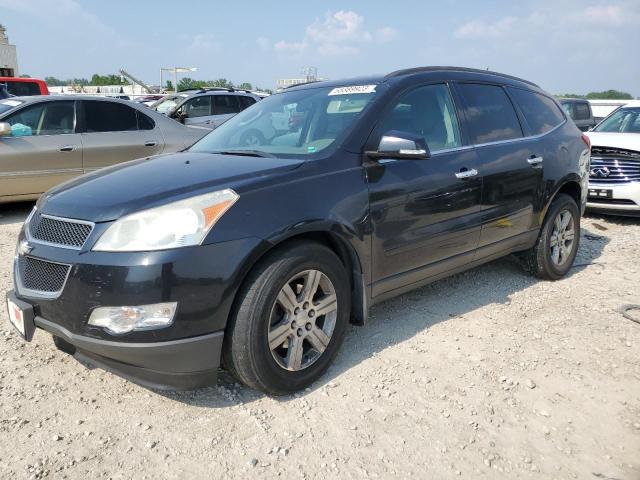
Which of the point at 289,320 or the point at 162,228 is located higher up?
the point at 162,228

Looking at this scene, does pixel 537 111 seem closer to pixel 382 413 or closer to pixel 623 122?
pixel 382 413

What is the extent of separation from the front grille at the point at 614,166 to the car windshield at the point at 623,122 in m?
1.07

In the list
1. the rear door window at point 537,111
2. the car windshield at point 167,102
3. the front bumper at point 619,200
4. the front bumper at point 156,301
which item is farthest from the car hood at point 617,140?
the car windshield at point 167,102

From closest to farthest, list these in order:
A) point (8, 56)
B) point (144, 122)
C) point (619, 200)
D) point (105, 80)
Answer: point (619, 200) → point (144, 122) → point (8, 56) → point (105, 80)

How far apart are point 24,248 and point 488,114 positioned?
3.30m

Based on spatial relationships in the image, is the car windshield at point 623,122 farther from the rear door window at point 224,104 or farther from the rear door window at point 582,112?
the rear door window at point 224,104

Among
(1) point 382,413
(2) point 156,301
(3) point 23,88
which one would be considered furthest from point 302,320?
(3) point 23,88

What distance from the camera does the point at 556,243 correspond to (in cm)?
483

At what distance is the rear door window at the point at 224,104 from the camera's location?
487 inches

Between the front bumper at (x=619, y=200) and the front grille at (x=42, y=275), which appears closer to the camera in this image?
the front grille at (x=42, y=275)

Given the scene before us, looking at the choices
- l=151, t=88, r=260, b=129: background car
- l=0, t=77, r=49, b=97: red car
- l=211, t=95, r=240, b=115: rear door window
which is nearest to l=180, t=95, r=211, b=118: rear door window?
l=151, t=88, r=260, b=129: background car

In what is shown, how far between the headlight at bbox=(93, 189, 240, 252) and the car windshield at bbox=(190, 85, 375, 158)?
83 cm

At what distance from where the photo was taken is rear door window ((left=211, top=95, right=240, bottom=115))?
1238 cm

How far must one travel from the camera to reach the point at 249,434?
2564 millimetres
